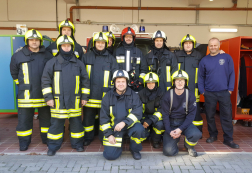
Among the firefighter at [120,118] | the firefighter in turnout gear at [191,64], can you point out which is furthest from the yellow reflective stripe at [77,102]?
the firefighter in turnout gear at [191,64]

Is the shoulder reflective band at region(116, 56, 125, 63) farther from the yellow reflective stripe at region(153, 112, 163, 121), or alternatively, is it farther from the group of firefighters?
the yellow reflective stripe at region(153, 112, 163, 121)

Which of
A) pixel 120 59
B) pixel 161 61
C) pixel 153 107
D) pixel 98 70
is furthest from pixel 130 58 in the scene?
pixel 153 107

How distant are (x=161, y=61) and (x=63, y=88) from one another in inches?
79.8

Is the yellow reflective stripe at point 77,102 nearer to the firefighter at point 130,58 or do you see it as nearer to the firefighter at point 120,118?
the firefighter at point 120,118

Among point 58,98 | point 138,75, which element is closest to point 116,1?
point 138,75

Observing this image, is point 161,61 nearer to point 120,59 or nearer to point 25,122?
point 120,59

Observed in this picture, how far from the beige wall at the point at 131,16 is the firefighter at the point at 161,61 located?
6.39 metres

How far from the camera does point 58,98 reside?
11.1 feet

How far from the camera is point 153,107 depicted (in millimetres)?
3859

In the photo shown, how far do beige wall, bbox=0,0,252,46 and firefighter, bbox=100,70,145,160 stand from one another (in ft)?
24.5

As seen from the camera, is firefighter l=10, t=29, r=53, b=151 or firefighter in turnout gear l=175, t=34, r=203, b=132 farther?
firefighter in turnout gear l=175, t=34, r=203, b=132

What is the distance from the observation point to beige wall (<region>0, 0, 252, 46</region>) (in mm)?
10141

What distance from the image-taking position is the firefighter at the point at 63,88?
11.1 ft

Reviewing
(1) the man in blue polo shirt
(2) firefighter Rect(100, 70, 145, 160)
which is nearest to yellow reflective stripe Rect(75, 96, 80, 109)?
(2) firefighter Rect(100, 70, 145, 160)
